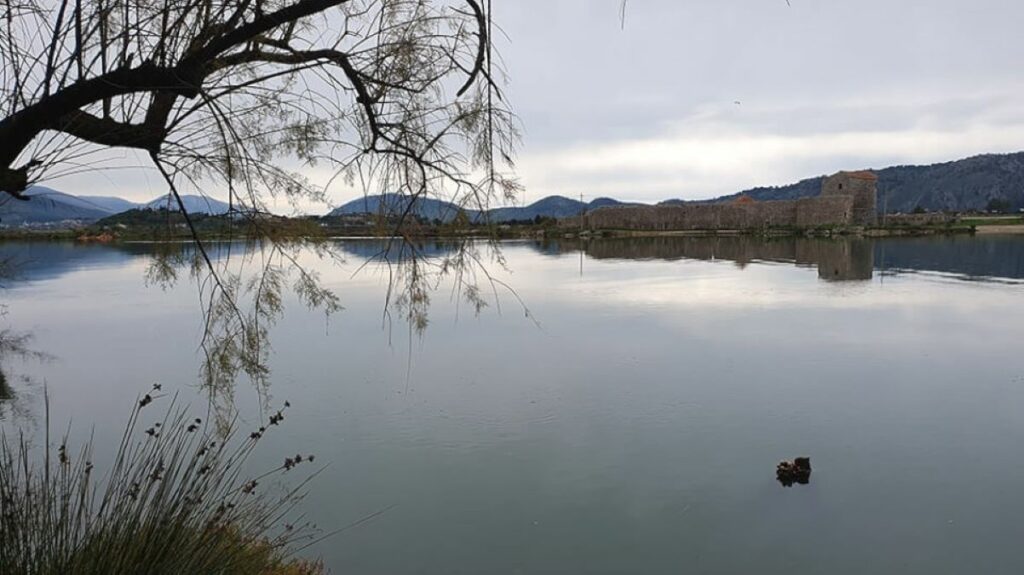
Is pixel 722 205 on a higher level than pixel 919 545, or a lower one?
higher

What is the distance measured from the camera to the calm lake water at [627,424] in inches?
171

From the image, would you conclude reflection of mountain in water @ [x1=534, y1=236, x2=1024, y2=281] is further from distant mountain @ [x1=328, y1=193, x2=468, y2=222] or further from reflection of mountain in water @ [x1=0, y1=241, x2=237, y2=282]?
distant mountain @ [x1=328, y1=193, x2=468, y2=222]

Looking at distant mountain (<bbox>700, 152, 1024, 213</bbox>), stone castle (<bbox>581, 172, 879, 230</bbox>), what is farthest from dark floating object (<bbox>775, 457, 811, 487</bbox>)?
distant mountain (<bbox>700, 152, 1024, 213</bbox>)

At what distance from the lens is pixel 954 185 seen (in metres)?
99.9

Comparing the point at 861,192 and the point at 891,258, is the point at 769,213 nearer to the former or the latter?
the point at 861,192

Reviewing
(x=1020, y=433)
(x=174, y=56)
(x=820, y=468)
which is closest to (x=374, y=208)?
(x=174, y=56)

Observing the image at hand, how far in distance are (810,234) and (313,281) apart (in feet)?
169

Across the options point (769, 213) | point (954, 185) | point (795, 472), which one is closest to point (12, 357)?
point (795, 472)

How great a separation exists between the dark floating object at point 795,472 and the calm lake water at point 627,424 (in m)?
0.10

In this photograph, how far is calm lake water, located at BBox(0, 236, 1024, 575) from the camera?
14.3ft

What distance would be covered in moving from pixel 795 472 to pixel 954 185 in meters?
113

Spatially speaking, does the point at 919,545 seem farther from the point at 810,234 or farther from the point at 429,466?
the point at 810,234

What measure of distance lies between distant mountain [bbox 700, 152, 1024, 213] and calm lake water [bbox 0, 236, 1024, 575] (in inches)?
3554

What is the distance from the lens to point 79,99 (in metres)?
1.75
